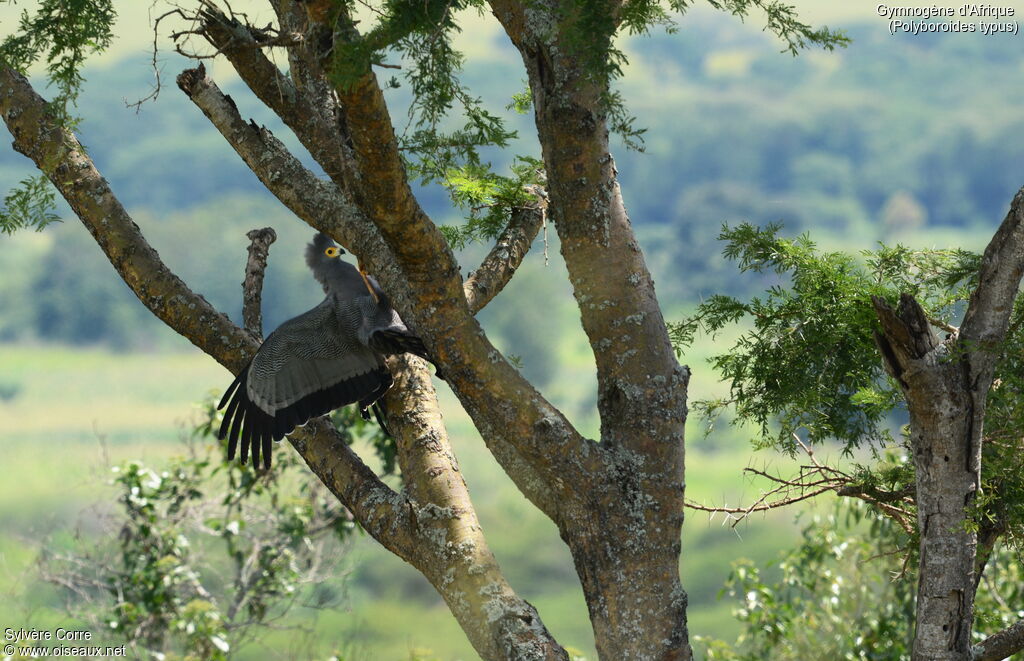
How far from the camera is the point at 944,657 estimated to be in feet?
7.16

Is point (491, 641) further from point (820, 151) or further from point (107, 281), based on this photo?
point (820, 151)

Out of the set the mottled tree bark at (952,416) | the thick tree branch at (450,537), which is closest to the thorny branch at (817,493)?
the mottled tree bark at (952,416)

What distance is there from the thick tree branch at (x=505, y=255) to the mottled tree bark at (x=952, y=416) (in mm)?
1002

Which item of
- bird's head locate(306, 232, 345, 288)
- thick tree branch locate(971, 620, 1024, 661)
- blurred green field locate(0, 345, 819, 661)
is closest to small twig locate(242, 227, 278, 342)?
bird's head locate(306, 232, 345, 288)

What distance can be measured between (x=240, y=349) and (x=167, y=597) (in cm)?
279

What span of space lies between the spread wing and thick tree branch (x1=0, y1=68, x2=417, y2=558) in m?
0.05

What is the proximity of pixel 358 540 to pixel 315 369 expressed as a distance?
129 inches

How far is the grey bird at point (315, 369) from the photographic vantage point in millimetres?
2623

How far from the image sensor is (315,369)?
2725mm

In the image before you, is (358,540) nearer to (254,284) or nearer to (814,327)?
(254,284)

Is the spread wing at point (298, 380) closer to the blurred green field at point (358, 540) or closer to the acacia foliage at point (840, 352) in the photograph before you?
the acacia foliage at point (840, 352)

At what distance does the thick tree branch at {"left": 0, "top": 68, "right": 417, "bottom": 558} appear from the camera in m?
2.56

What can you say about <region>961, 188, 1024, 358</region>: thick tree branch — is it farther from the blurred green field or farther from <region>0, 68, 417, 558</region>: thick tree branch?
the blurred green field

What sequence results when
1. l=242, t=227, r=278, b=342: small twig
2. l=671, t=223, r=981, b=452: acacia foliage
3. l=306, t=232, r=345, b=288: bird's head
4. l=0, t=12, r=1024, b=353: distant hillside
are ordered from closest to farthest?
l=671, t=223, r=981, b=452: acacia foliage
l=242, t=227, r=278, b=342: small twig
l=306, t=232, r=345, b=288: bird's head
l=0, t=12, r=1024, b=353: distant hillside
